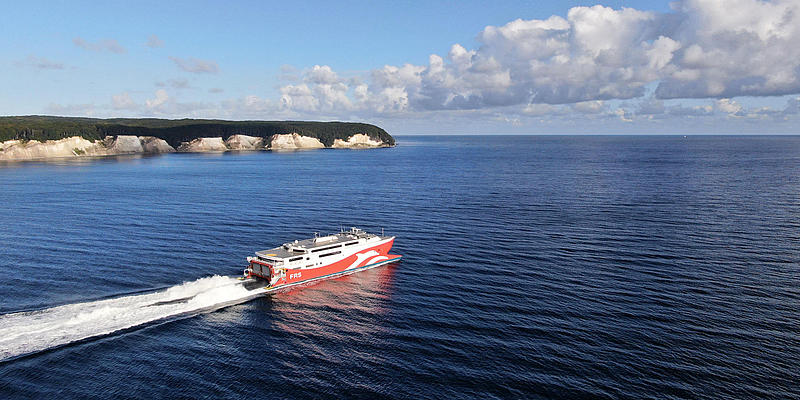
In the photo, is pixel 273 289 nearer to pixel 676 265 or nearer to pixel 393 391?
pixel 393 391

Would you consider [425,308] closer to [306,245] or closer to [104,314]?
[306,245]

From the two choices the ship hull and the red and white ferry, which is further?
the red and white ferry

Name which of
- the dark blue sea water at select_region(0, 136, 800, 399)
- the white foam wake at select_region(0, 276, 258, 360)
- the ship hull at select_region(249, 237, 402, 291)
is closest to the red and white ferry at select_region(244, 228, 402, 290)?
the ship hull at select_region(249, 237, 402, 291)

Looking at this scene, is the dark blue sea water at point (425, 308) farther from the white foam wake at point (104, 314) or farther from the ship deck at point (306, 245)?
the ship deck at point (306, 245)

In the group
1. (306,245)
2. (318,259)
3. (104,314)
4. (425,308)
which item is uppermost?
(306,245)

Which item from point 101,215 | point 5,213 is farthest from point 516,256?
point 5,213

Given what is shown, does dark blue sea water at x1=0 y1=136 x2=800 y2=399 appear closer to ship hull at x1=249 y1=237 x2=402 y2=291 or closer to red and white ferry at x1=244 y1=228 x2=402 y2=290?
ship hull at x1=249 y1=237 x2=402 y2=291

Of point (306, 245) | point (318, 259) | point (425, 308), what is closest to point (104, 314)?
point (318, 259)
